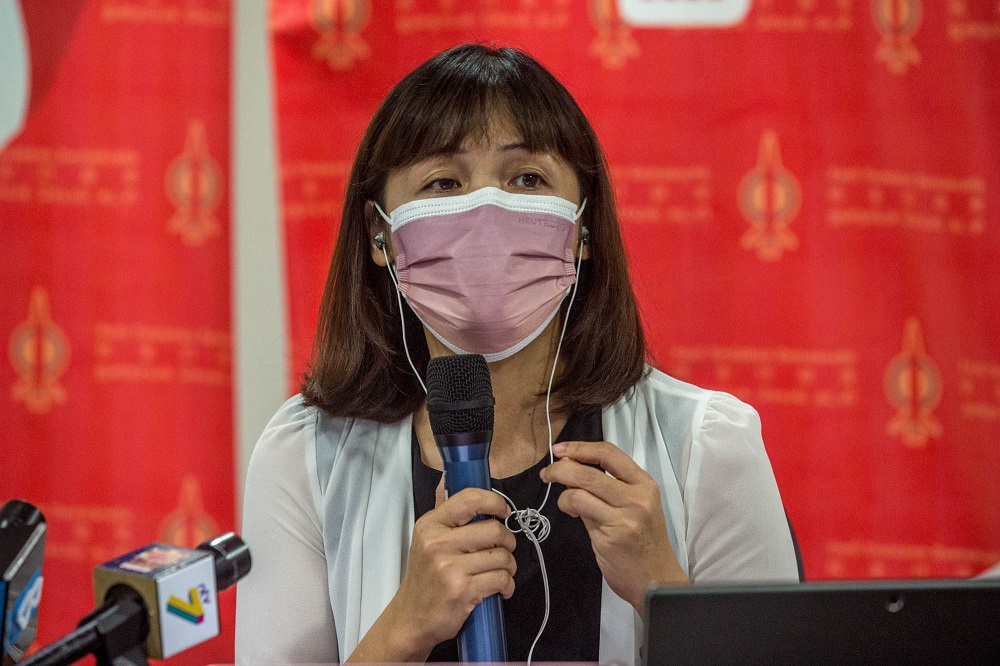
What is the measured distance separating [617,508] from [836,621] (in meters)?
0.37

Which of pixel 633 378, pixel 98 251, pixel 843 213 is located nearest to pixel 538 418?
pixel 633 378

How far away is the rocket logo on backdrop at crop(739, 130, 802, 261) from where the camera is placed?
2.41 meters

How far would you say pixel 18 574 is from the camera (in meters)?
0.71

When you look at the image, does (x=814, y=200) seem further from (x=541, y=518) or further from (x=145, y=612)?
(x=145, y=612)

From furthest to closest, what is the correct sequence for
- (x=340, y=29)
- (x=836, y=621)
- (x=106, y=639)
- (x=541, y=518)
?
(x=340, y=29) → (x=541, y=518) → (x=836, y=621) → (x=106, y=639)

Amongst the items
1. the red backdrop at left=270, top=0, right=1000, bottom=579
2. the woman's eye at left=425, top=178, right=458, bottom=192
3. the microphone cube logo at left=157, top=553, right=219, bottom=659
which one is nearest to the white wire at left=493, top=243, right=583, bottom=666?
the woman's eye at left=425, top=178, right=458, bottom=192

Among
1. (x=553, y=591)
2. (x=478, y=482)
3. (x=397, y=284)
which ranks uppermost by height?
(x=397, y=284)

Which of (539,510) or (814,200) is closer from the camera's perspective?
(539,510)

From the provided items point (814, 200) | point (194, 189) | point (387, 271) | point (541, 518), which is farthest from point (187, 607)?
point (814, 200)

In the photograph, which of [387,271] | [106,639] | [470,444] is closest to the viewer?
[106,639]

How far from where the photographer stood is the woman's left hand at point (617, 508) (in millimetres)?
1084

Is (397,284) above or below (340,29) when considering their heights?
below

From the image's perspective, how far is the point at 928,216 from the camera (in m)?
2.43

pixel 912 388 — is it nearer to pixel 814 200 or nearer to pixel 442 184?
pixel 814 200
